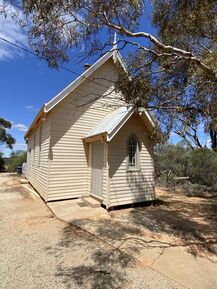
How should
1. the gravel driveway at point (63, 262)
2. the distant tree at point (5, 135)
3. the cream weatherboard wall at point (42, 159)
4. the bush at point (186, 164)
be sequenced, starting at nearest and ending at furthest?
the gravel driveway at point (63, 262), the cream weatherboard wall at point (42, 159), the bush at point (186, 164), the distant tree at point (5, 135)

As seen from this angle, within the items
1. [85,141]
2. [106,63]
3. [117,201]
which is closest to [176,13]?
[106,63]

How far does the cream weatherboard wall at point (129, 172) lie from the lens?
8.39 meters

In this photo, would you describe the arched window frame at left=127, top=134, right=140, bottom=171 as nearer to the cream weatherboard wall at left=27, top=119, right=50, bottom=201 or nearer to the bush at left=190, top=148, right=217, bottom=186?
the cream weatherboard wall at left=27, top=119, right=50, bottom=201

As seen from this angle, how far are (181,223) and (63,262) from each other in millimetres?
4200

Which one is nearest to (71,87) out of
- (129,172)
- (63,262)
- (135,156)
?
(135,156)

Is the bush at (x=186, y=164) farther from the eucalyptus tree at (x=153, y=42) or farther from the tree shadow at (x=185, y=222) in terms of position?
the eucalyptus tree at (x=153, y=42)

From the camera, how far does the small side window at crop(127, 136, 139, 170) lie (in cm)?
910

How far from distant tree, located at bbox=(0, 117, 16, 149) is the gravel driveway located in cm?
3147

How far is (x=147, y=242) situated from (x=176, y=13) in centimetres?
642

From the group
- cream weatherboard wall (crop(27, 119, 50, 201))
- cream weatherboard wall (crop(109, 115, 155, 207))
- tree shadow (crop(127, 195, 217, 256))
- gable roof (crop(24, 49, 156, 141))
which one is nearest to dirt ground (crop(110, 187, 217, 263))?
tree shadow (crop(127, 195, 217, 256))

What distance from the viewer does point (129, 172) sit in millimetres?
8906

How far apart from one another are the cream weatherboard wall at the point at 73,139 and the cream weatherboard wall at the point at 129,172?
1.52 m

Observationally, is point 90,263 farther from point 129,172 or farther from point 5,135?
point 5,135

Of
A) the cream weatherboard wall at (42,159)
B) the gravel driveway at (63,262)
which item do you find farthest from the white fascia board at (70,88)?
the gravel driveway at (63,262)
